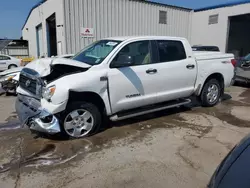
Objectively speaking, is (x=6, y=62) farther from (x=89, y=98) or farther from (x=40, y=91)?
(x=89, y=98)

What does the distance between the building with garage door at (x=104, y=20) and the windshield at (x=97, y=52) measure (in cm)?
729

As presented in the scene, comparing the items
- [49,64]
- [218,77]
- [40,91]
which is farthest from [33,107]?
[218,77]

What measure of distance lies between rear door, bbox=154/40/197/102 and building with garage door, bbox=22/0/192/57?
25.5 ft

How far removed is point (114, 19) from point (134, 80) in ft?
31.1

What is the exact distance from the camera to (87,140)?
4.45 metres

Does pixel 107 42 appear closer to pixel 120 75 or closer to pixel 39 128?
pixel 120 75

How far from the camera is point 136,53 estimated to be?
16.6 feet

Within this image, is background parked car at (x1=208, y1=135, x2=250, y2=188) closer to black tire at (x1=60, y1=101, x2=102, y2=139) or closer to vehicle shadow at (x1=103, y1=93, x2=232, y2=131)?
black tire at (x1=60, y1=101, x2=102, y2=139)

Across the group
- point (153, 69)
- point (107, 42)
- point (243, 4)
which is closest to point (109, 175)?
point (153, 69)

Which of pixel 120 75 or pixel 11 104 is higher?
pixel 120 75

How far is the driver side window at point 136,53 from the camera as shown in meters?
4.75

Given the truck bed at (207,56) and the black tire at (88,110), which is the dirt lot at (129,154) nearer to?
the black tire at (88,110)

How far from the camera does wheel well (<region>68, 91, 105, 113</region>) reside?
4334 millimetres

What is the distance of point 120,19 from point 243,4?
24.4ft
